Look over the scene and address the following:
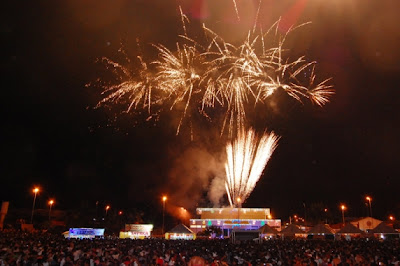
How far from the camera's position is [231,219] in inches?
2378

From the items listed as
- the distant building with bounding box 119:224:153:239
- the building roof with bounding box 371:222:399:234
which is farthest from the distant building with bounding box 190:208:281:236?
the building roof with bounding box 371:222:399:234

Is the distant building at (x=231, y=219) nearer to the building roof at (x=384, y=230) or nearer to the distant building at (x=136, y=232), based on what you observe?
the distant building at (x=136, y=232)

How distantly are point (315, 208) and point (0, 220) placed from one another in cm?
7160

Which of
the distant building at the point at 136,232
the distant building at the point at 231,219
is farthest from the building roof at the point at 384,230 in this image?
the distant building at the point at 231,219

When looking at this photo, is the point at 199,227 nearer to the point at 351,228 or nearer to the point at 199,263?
the point at 351,228

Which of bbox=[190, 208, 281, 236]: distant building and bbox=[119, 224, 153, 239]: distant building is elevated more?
A: bbox=[190, 208, 281, 236]: distant building

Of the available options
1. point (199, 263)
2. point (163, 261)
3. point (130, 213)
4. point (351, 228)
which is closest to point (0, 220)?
point (130, 213)

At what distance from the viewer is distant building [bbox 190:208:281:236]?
59.9 metres

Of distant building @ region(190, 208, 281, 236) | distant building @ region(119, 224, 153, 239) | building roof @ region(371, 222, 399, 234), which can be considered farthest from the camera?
distant building @ region(190, 208, 281, 236)

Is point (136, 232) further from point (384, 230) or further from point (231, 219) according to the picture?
point (231, 219)

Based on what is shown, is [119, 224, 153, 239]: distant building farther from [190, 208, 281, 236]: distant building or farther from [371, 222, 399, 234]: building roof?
[190, 208, 281, 236]: distant building

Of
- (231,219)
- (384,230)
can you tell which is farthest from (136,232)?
(231,219)

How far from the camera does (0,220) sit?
4116cm

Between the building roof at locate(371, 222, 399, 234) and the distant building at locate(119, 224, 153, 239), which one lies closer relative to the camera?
the building roof at locate(371, 222, 399, 234)
